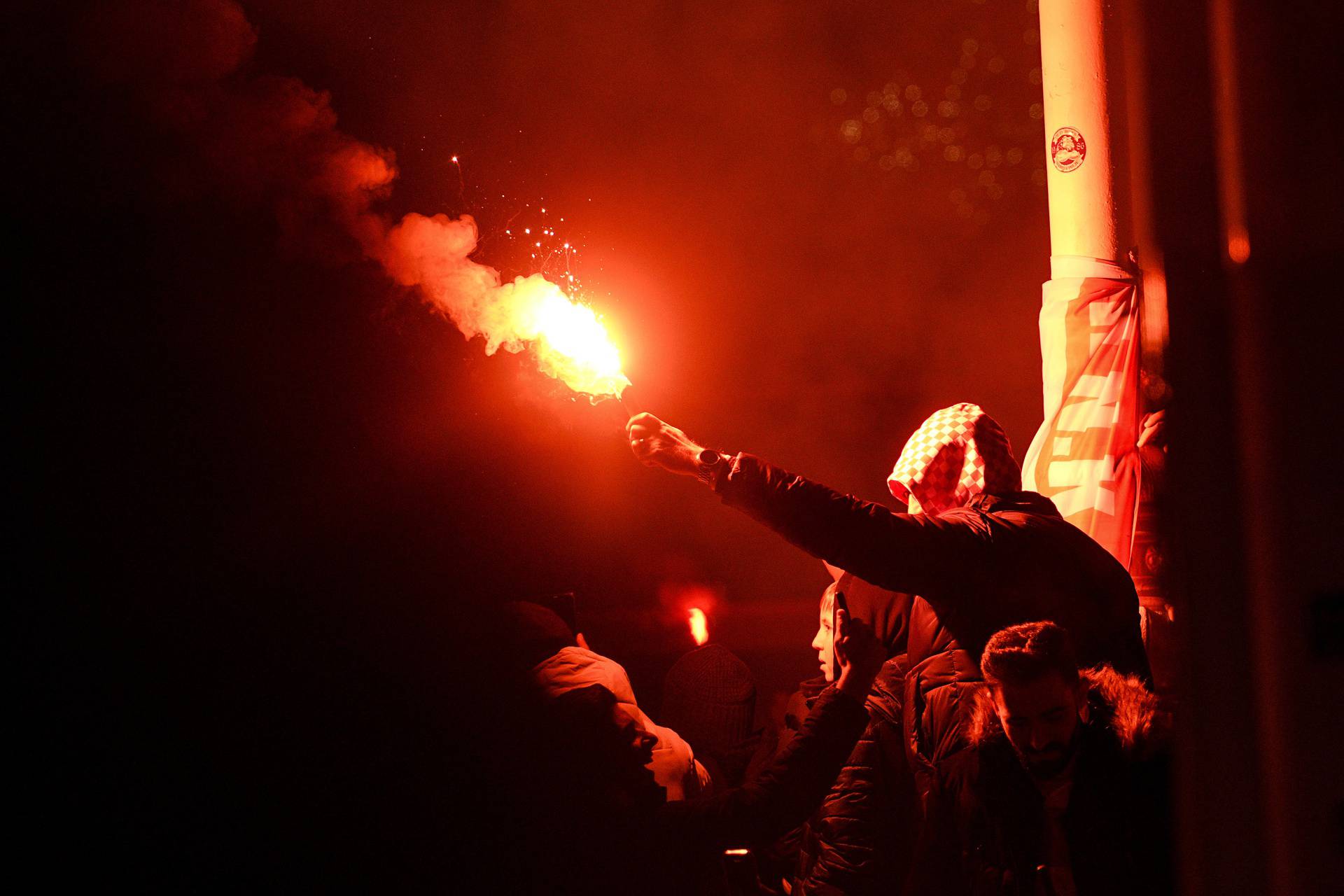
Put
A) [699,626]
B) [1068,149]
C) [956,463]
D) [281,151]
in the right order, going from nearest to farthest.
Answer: [956,463] < [281,151] < [1068,149] < [699,626]

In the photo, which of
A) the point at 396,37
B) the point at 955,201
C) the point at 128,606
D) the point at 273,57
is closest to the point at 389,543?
the point at 128,606

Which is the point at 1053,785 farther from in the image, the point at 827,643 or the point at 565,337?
the point at 565,337

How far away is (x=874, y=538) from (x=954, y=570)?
23 centimetres

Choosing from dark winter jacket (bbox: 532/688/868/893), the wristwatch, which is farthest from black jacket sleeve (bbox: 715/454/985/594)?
dark winter jacket (bbox: 532/688/868/893)

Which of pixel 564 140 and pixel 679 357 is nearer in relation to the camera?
pixel 564 140

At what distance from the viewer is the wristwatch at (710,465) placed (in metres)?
2.58

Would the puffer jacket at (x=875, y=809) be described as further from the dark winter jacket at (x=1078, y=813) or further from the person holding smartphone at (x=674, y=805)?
the dark winter jacket at (x=1078, y=813)

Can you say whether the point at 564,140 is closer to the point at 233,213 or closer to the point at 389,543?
the point at 233,213

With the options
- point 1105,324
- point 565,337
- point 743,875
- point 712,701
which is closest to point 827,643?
point 743,875

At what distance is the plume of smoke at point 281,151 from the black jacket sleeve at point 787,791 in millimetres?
1863

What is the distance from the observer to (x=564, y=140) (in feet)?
18.5

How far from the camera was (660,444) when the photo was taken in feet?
9.30

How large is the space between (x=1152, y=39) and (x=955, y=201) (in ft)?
18.3

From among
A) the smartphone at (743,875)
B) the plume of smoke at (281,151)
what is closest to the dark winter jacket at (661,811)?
the smartphone at (743,875)
